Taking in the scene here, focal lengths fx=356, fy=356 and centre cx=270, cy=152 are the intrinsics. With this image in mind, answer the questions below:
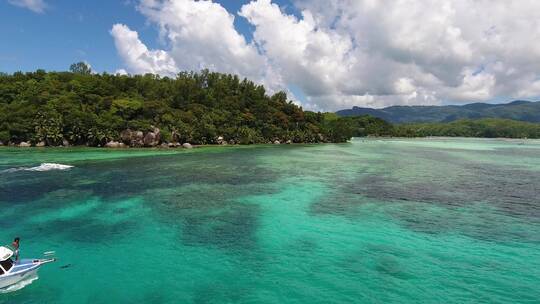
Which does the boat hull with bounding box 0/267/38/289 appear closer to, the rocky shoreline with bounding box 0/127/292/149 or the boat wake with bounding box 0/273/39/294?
the boat wake with bounding box 0/273/39/294

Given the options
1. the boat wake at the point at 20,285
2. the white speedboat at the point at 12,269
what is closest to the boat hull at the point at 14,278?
the white speedboat at the point at 12,269

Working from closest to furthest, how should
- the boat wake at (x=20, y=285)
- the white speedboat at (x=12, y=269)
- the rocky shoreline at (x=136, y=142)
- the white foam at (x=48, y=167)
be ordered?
the white speedboat at (x=12, y=269)
the boat wake at (x=20, y=285)
the white foam at (x=48, y=167)
the rocky shoreline at (x=136, y=142)

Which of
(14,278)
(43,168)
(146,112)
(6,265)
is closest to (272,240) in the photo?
(14,278)

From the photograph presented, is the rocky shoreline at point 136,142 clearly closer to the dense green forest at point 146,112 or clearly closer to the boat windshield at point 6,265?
the dense green forest at point 146,112

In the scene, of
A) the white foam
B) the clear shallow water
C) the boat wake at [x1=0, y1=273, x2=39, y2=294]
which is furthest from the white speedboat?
the white foam

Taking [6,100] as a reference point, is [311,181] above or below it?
below

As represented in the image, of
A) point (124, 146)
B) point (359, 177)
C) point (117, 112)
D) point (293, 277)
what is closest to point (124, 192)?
point (293, 277)

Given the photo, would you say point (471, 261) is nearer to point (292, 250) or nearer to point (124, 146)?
point (292, 250)
